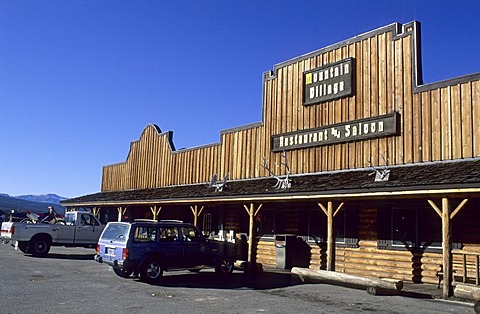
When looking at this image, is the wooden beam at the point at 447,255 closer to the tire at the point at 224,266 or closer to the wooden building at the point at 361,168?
the wooden building at the point at 361,168

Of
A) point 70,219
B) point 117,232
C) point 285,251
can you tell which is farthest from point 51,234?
point 285,251

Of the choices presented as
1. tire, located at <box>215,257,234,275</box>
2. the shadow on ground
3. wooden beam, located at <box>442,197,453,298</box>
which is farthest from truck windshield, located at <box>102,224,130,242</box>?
→ wooden beam, located at <box>442,197,453,298</box>

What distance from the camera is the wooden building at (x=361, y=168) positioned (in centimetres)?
1448

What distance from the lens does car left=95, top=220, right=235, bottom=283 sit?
14516mm

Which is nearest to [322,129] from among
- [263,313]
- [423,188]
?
[423,188]

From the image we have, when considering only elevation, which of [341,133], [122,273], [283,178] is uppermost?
[341,133]

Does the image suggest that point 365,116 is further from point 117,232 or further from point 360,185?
point 117,232

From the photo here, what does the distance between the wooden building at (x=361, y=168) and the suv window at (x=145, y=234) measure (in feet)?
15.1

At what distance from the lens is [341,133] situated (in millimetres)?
18828

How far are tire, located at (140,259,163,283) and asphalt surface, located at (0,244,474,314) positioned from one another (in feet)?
1.02

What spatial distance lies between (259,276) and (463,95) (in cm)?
870

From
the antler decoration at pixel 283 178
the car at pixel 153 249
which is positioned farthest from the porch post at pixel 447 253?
the car at pixel 153 249

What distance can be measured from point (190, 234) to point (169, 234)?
851 mm

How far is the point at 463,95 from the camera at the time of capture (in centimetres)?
1546
